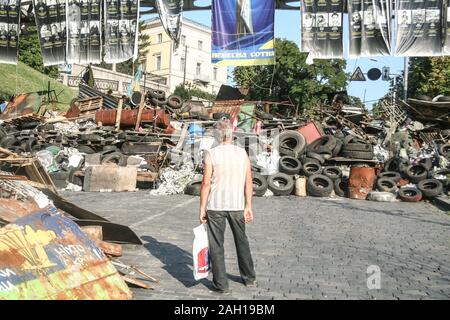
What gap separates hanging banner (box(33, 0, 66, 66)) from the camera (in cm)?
1967

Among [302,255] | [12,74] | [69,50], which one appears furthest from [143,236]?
[12,74]

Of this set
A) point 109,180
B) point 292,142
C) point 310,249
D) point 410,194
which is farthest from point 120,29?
point 310,249

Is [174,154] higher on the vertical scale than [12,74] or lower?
lower

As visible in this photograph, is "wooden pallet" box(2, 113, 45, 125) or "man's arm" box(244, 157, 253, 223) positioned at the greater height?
"wooden pallet" box(2, 113, 45, 125)

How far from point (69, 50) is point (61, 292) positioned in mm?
17518

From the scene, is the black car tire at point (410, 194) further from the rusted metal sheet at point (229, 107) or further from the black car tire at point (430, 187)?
the rusted metal sheet at point (229, 107)

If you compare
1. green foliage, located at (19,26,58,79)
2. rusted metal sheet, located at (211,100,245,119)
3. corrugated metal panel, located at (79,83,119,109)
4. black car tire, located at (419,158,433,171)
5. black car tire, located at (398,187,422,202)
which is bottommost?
black car tire, located at (398,187,422,202)

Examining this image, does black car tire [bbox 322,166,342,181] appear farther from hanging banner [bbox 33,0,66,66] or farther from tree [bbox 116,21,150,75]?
tree [bbox 116,21,150,75]

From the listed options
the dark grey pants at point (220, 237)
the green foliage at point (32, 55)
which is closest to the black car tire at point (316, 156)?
the dark grey pants at point (220, 237)

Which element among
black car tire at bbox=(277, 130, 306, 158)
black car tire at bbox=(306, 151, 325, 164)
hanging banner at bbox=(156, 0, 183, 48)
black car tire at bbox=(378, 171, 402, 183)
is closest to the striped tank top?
black car tire at bbox=(378, 171, 402, 183)

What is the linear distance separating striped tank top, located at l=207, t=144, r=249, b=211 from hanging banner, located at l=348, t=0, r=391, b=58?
1337 cm

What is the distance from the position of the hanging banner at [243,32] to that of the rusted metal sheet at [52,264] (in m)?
14.1

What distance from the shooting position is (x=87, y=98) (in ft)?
86.8
